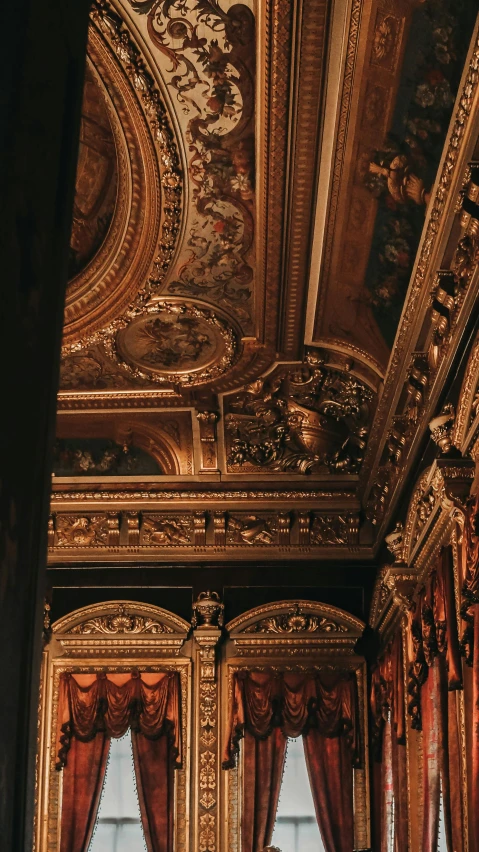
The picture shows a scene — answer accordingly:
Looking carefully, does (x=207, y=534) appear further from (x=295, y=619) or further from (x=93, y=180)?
(x=93, y=180)

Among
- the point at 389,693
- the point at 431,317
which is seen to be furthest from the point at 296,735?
the point at 431,317

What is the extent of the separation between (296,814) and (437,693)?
505 cm

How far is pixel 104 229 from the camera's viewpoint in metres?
11.5

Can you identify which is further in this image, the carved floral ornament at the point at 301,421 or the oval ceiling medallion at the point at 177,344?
the carved floral ornament at the point at 301,421

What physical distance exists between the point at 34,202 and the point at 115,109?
8145 millimetres

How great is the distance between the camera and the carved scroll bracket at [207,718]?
1387 cm

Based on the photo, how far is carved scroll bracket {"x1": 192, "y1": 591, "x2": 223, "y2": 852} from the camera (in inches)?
546

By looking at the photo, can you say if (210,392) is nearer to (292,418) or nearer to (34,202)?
(292,418)

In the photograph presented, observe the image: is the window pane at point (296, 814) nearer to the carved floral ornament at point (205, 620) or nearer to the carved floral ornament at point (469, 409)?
the carved floral ornament at point (205, 620)

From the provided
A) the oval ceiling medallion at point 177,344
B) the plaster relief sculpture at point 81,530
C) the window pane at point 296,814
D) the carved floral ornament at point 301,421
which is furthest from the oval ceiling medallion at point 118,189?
the window pane at point 296,814

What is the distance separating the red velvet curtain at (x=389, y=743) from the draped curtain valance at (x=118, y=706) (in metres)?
2.62

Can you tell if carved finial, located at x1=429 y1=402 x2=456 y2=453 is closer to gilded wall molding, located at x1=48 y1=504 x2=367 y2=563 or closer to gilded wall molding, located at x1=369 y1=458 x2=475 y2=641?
gilded wall molding, located at x1=369 y1=458 x2=475 y2=641

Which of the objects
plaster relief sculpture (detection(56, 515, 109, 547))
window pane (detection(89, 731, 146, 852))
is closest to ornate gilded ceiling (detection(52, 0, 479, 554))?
plaster relief sculpture (detection(56, 515, 109, 547))

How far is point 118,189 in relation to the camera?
10836 millimetres
